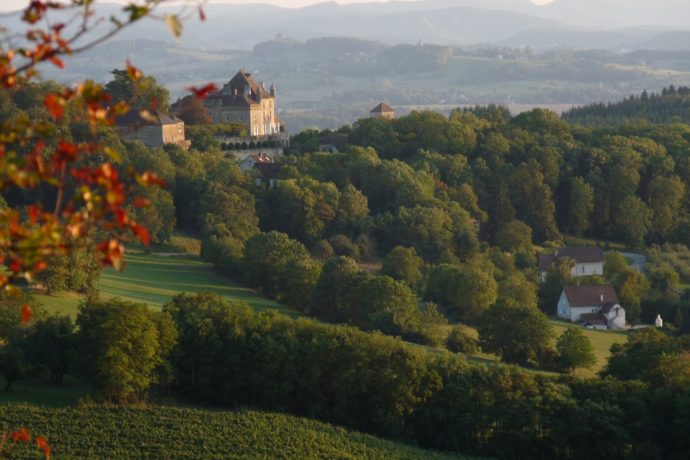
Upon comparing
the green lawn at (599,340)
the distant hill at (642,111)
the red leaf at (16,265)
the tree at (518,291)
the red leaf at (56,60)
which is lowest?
the green lawn at (599,340)

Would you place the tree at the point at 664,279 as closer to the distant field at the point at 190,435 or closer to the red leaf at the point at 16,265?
the distant field at the point at 190,435

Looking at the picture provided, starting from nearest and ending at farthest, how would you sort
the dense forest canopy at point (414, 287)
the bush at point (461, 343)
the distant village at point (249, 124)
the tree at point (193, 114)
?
1. the dense forest canopy at point (414, 287)
2. the bush at point (461, 343)
3. the distant village at point (249, 124)
4. the tree at point (193, 114)

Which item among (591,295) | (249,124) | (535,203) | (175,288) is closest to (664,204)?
(535,203)

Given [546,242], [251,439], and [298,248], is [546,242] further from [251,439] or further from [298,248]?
[251,439]

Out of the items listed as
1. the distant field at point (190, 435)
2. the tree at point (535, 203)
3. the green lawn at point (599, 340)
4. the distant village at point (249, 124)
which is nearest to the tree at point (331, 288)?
the green lawn at point (599, 340)

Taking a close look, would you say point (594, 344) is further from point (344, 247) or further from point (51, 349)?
point (51, 349)

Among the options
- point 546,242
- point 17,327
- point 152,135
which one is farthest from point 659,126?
point 17,327

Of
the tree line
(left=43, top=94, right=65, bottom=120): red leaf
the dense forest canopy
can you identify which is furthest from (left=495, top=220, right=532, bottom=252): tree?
(left=43, top=94, right=65, bottom=120): red leaf
